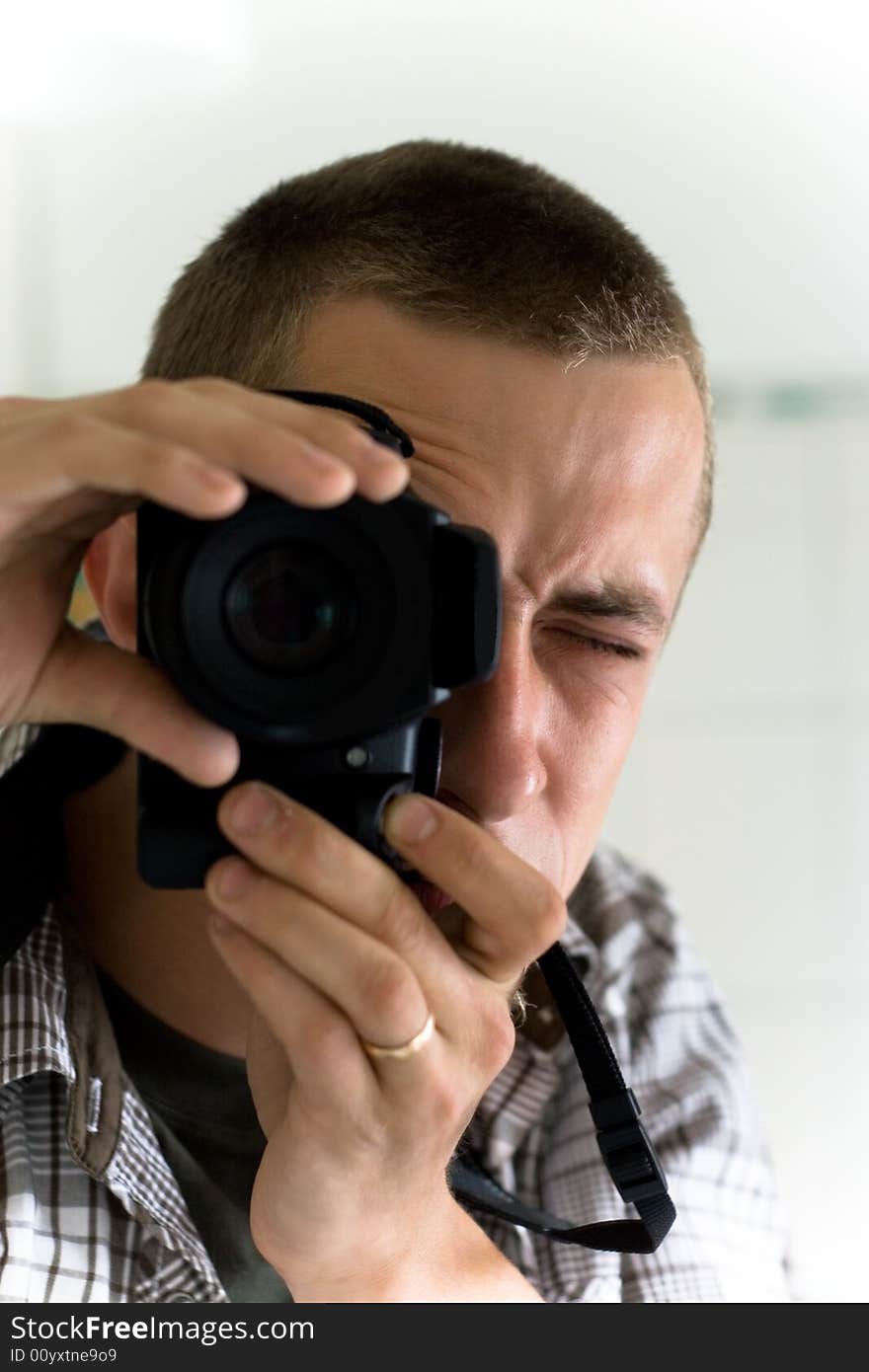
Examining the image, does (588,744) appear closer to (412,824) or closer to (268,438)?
(412,824)

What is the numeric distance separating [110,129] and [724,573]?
888 millimetres

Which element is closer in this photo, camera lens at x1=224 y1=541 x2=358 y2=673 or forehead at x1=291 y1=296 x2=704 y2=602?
camera lens at x1=224 y1=541 x2=358 y2=673

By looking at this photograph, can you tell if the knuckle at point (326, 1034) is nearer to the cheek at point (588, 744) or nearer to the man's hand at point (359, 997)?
the man's hand at point (359, 997)

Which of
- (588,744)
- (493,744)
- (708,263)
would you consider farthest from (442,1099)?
(708,263)

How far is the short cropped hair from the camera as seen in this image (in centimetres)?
80

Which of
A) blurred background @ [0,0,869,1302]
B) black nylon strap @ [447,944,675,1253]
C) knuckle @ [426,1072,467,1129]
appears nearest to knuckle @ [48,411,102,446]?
knuckle @ [426,1072,467,1129]

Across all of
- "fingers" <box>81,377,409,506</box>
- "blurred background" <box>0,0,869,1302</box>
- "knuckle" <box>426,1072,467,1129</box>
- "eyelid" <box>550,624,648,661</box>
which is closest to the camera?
"fingers" <box>81,377,409,506</box>

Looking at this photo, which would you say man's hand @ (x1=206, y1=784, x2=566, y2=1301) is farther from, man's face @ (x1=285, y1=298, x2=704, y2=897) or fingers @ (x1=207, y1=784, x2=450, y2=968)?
man's face @ (x1=285, y1=298, x2=704, y2=897)

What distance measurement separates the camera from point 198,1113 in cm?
90

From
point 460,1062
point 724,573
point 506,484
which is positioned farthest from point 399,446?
point 724,573

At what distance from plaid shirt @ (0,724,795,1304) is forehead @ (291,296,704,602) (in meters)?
0.30

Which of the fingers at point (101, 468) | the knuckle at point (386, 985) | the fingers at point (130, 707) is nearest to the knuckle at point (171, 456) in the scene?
the fingers at point (101, 468)

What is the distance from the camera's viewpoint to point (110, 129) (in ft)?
4.90

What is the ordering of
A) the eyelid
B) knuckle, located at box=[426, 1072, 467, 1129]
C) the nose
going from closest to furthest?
knuckle, located at box=[426, 1072, 467, 1129]
the nose
the eyelid
